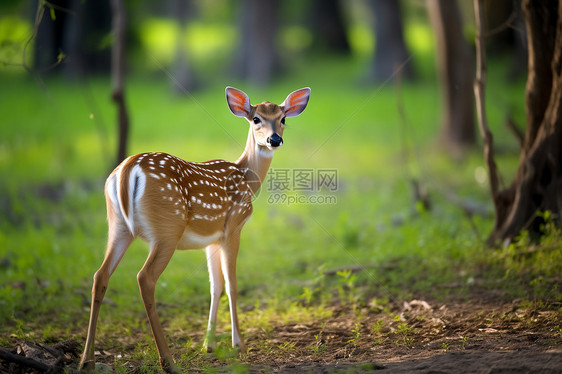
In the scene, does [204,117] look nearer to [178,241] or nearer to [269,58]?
[269,58]

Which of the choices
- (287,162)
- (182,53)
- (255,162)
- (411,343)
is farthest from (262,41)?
(411,343)

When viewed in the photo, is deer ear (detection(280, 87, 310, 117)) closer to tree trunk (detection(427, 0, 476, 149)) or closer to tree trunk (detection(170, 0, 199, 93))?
tree trunk (detection(427, 0, 476, 149))

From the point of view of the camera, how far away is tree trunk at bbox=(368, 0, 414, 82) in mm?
22000

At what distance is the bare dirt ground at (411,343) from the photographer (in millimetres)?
4547

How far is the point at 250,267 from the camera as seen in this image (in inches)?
321

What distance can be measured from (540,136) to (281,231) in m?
4.25

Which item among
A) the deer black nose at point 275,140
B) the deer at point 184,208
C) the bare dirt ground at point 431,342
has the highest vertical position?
the deer black nose at point 275,140

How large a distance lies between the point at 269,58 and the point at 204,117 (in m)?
6.05

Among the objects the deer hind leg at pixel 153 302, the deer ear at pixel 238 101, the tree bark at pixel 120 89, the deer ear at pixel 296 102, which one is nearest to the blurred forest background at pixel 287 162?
the tree bark at pixel 120 89

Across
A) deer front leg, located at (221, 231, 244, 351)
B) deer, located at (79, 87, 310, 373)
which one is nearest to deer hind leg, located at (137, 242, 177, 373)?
deer, located at (79, 87, 310, 373)

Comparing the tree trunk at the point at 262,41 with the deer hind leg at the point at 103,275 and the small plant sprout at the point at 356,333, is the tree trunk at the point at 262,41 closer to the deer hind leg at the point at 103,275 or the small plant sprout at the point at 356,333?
the small plant sprout at the point at 356,333

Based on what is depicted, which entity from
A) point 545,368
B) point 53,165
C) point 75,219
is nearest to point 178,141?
point 53,165

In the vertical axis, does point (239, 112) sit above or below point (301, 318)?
above

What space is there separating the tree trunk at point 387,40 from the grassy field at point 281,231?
12.5 ft
